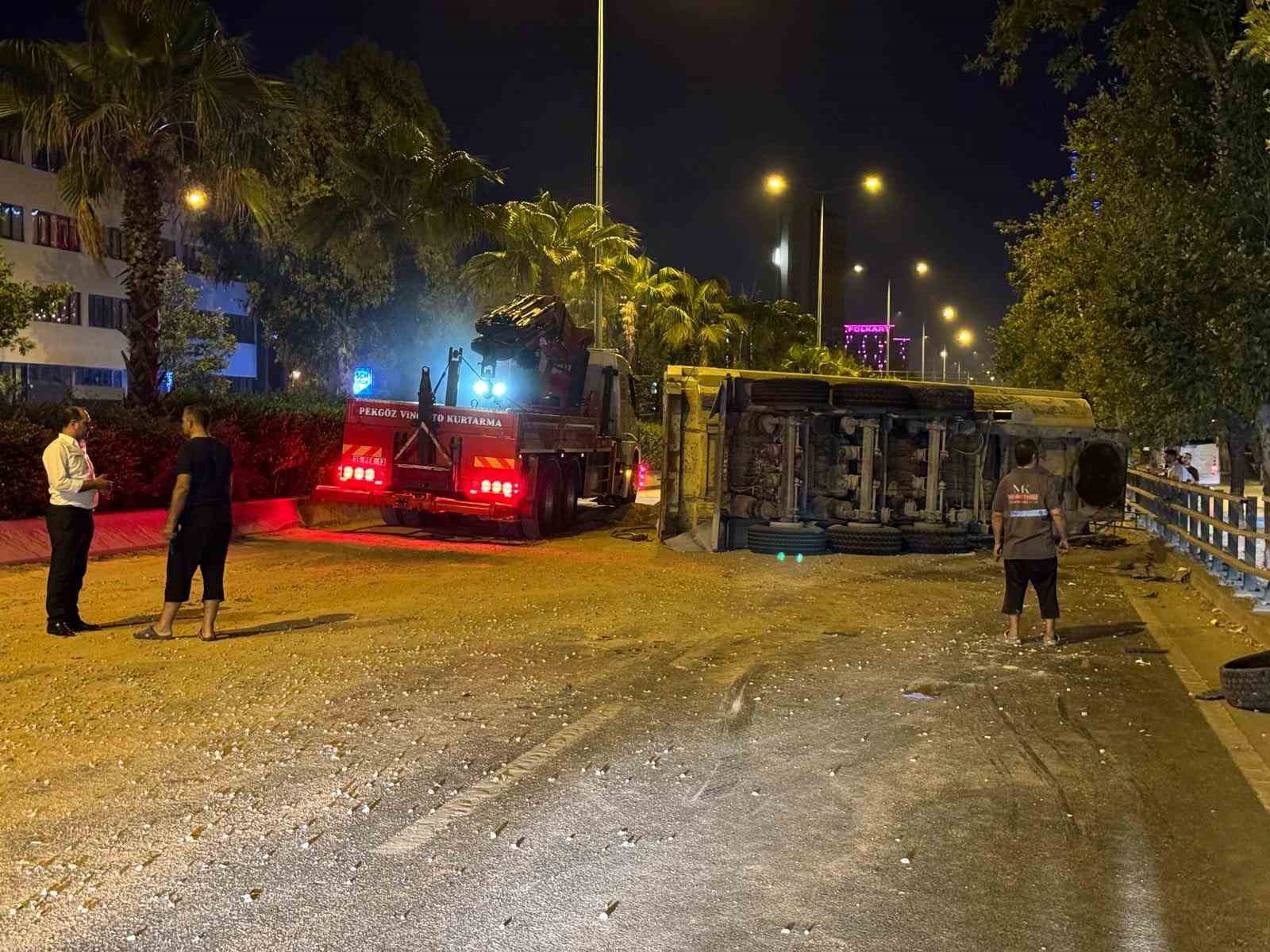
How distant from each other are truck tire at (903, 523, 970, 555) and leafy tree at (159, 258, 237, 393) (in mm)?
24744

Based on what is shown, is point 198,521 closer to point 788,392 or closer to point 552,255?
point 788,392

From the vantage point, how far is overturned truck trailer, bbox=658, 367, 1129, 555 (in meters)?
15.5

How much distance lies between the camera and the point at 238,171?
18.4m

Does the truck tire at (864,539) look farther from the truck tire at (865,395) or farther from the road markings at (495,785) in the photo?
the road markings at (495,785)

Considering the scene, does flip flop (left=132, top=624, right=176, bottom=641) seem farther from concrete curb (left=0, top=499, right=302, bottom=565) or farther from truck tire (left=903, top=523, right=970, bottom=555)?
truck tire (left=903, top=523, right=970, bottom=555)

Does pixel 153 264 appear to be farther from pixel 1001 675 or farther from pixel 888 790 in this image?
pixel 888 790

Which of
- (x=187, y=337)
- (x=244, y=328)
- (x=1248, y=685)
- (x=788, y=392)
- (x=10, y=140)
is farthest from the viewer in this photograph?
(x=244, y=328)

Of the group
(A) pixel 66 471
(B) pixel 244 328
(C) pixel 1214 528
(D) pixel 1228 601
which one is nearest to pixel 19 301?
(A) pixel 66 471

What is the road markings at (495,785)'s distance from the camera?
5.02 meters

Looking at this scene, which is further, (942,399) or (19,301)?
(19,301)

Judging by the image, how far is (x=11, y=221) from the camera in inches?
1561

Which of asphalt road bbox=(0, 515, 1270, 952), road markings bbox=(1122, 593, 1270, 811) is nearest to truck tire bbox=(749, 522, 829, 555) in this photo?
asphalt road bbox=(0, 515, 1270, 952)

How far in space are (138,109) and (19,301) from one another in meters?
3.31

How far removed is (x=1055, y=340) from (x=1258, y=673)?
20292mm
